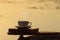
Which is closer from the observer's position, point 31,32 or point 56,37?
point 31,32

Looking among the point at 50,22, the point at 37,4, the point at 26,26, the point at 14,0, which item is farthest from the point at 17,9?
the point at 26,26

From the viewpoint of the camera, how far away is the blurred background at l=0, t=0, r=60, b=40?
2.47 m

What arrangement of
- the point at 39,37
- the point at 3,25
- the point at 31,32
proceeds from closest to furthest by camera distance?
1. the point at 31,32
2. the point at 39,37
3. the point at 3,25

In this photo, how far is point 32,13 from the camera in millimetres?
2514

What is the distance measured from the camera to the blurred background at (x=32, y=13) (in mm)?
2473

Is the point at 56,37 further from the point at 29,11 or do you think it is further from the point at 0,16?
the point at 0,16

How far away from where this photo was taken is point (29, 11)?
251 centimetres

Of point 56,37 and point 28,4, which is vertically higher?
point 28,4

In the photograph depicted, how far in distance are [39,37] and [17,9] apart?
934 mm

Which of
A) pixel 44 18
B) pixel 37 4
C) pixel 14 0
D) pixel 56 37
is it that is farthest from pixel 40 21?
pixel 56 37

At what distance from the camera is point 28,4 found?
8.32ft

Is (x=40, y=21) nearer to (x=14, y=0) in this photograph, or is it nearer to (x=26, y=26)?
(x=14, y=0)

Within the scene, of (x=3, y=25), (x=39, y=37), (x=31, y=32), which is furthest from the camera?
(x=3, y=25)

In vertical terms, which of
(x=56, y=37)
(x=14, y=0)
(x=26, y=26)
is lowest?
(x=56, y=37)
